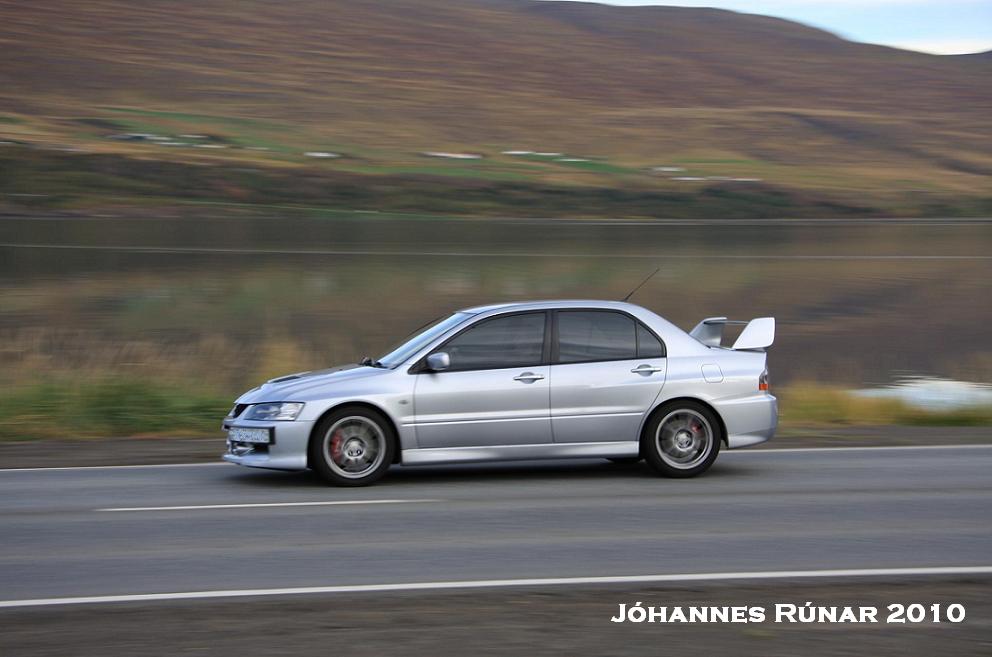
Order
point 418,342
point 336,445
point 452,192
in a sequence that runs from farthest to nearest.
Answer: point 452,192
point 418,342
point 336,445

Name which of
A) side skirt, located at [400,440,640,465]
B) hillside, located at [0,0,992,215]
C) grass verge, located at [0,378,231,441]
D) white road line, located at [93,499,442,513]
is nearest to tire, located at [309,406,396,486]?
side skirt, located at [400,440,640,465]

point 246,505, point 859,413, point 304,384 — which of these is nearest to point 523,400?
point 304,384

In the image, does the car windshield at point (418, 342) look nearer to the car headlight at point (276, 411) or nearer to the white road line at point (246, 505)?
the car headlight at point (276, 411)

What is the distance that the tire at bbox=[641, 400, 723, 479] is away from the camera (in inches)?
431

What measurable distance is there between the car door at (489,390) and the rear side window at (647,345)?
31.6 inches

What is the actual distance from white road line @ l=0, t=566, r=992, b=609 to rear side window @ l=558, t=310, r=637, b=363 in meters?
3.78

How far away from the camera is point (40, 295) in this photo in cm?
3841

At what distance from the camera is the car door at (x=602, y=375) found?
1072 centimetres

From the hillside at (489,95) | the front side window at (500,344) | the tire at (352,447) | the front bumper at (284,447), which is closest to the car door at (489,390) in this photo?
the front side window at (500,344)

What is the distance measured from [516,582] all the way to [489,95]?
98.1 metres

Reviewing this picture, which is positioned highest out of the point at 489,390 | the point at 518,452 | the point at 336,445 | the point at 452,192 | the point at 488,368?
the point at 452,192

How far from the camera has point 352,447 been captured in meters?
10.5

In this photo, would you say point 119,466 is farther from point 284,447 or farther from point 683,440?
point 683,440

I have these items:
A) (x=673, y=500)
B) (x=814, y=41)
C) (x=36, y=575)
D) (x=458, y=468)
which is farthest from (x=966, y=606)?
(x=814, y=41)
